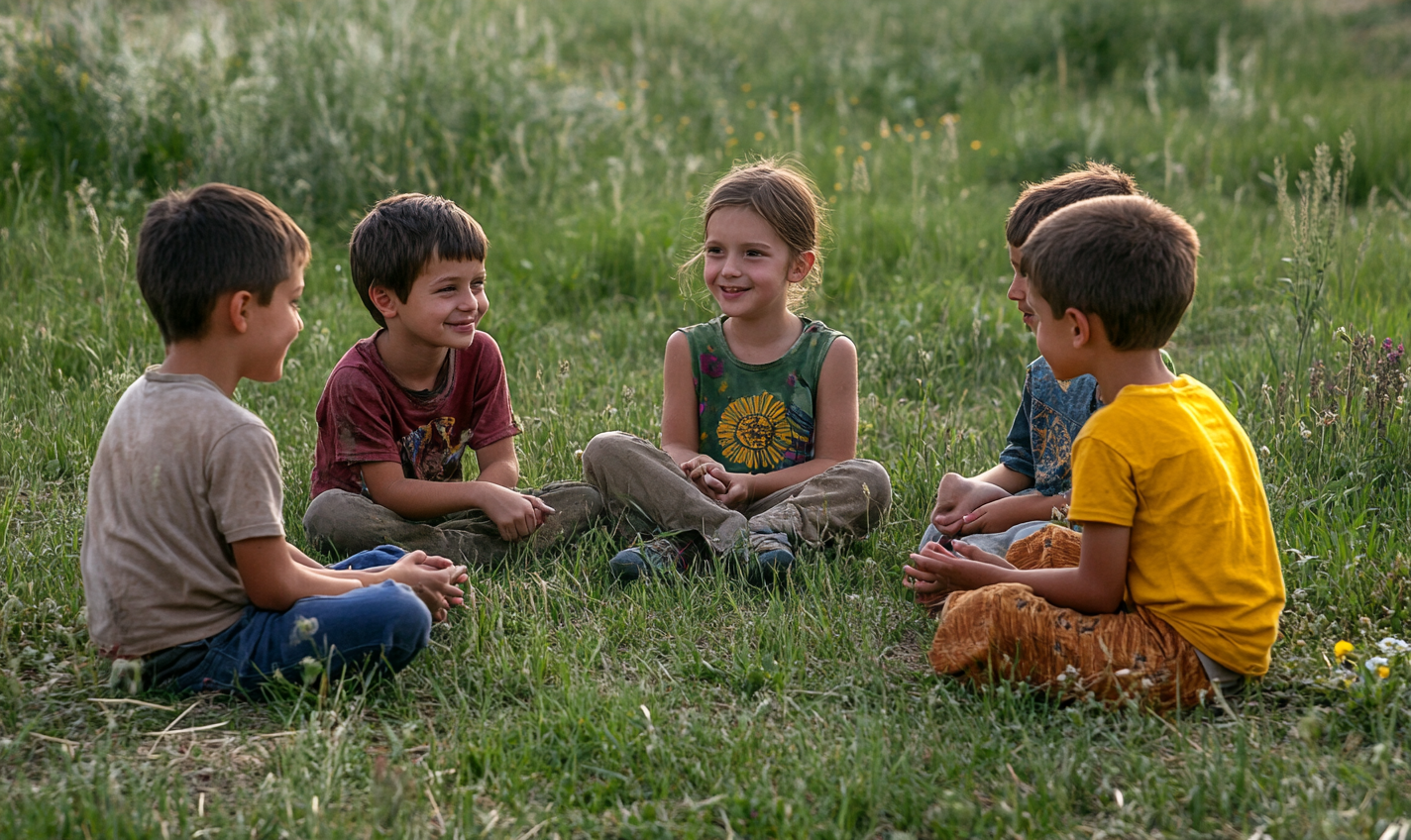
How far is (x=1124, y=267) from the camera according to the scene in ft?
8.40

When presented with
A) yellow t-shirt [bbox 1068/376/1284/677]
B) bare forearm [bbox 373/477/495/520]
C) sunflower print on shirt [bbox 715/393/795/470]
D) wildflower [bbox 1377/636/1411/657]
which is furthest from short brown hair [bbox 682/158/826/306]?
wildflower [bbox 1377/636/1411/657]

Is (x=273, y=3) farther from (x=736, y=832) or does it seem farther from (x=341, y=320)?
(x=736, y=832)

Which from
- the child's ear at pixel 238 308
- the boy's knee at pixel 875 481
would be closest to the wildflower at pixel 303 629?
the child's ear at pixel 238 308

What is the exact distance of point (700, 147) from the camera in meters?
8.30

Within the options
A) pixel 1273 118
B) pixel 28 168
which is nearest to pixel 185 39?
pixel 28 168

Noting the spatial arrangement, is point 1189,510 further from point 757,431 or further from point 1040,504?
point 757,431

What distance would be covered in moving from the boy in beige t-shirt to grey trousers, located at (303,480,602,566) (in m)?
0.73

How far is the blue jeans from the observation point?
8.93 ft

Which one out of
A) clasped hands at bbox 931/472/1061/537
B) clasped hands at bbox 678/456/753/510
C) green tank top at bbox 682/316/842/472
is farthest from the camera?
green tank top at bbox 682/316/842/472

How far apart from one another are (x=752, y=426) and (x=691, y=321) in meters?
2.07

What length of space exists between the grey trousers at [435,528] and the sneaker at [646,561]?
0.26 metres

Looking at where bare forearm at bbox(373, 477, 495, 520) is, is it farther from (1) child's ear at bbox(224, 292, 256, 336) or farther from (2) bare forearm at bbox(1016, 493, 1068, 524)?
(2) bare forearm at bbox(1016, 493, 1068, 524)

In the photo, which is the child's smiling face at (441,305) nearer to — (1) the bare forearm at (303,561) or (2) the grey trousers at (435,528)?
(2) the grey trousers at (435,528)

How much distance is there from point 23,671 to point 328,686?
0.82 metres
